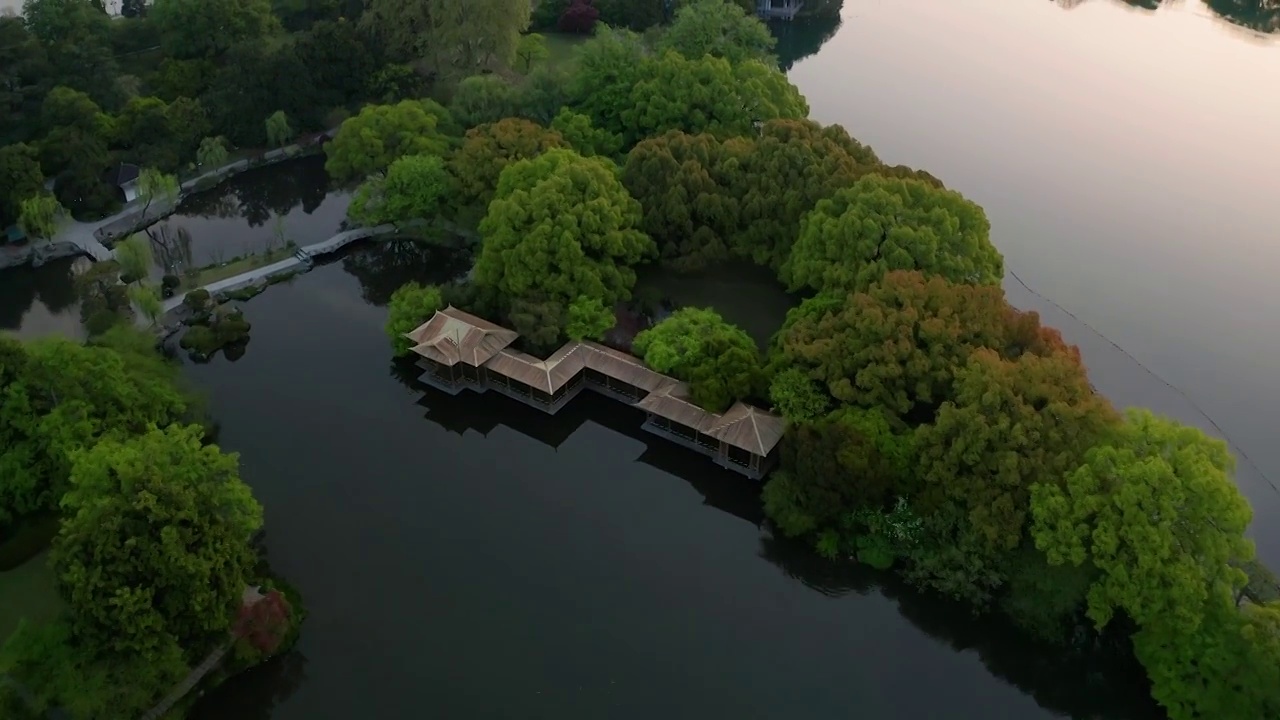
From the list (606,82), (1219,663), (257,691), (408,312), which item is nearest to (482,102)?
(606,82)

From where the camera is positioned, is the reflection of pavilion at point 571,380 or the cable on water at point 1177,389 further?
the cable on water at point 1177,389

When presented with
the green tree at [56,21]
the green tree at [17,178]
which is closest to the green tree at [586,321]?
the green tree at [17,178]

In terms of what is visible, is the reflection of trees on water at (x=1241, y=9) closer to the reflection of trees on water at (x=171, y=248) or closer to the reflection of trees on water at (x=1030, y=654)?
the reflection of trees on water at (x=1030, y=654)

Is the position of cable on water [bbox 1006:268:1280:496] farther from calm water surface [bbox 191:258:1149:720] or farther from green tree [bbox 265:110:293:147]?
green tree [bbox 265:110:293:147]

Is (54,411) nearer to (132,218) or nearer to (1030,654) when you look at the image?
(132,218)

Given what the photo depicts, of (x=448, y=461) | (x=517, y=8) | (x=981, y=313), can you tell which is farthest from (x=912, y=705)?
(x=517, y=8)

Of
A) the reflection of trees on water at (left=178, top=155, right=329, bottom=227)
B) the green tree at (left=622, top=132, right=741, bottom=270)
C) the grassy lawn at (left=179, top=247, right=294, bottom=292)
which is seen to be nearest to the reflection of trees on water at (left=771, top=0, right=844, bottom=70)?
the green tree at (left=622, top=132, right=741, bottom=270)
